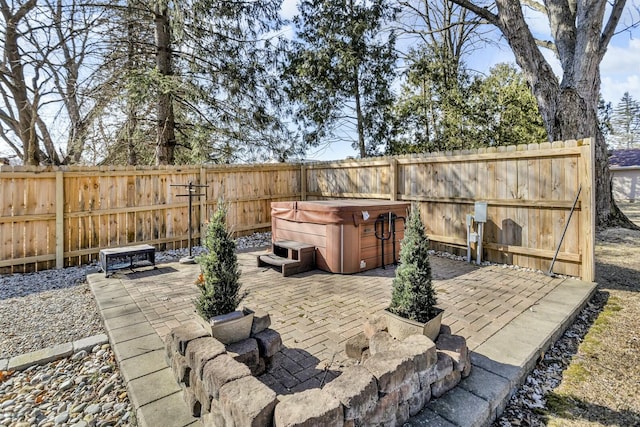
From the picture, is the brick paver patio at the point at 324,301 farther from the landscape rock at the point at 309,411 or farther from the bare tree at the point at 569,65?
the bare tree at the point at 569,65

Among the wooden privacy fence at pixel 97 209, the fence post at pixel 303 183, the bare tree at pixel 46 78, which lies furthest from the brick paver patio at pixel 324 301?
the bare tree at pixel 46 78

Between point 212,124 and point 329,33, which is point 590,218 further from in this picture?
point 329,33

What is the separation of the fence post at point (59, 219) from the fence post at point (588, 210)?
26.5ft

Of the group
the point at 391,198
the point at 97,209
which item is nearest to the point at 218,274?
the point at 97,209

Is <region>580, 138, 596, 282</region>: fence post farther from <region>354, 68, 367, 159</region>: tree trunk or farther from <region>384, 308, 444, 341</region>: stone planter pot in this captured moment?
<region>354, 68, 367, 159</region>: tree trunk

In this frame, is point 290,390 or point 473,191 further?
point 473,191

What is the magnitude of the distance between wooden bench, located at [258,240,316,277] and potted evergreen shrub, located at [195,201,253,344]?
245 centimetres

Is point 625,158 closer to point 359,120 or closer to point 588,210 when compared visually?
point 359,120

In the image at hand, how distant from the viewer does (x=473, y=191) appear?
568cm

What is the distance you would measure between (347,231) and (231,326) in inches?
113

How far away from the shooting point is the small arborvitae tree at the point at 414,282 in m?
2.19

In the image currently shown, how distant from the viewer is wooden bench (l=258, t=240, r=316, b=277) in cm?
478

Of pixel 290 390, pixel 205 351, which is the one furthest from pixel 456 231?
pixel 205 351

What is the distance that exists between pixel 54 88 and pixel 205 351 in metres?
8.20
